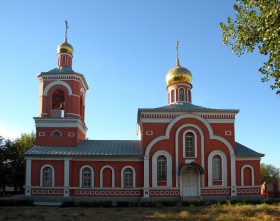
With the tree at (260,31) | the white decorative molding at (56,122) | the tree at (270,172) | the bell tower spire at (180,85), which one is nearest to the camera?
the tree at (260,31)

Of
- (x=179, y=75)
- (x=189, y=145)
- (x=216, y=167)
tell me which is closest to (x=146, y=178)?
(x=189, y=145)

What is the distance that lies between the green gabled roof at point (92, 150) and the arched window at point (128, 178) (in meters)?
1.02

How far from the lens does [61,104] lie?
26.0 metres

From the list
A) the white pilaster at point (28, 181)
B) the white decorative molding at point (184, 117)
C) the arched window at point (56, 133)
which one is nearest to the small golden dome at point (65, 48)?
the arched window at point (56, 133)

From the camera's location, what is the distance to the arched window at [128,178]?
925 inches

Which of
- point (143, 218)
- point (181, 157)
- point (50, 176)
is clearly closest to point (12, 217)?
point (143, 218)

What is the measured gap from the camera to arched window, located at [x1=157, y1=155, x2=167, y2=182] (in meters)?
23.3

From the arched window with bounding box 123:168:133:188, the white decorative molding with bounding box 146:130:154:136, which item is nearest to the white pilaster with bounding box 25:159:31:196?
the arched window with bounding box 123:168:133:188

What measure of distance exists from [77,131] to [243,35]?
15653mm

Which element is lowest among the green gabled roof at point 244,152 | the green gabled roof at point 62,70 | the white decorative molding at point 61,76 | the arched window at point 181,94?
the green gabled roof at point 244,152

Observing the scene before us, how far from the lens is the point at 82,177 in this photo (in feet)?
77.0

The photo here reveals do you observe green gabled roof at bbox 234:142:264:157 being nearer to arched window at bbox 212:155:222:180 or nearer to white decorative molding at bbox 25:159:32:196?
arched window at bbox 212:155:222:180

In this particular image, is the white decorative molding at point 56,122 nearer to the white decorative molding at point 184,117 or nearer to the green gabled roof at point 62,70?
the green gabled roof at point 62,70

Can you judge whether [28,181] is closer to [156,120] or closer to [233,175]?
[156,120]
